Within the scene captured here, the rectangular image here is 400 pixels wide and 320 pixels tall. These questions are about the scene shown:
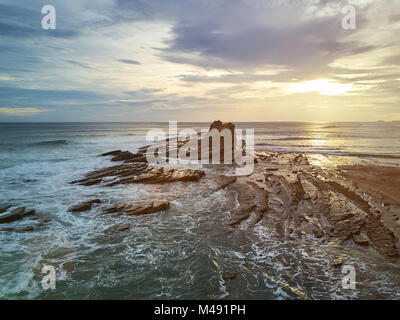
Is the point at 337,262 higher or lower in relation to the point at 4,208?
lower

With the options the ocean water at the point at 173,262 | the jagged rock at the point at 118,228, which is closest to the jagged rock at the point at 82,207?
the ocean water at the point at 173,262

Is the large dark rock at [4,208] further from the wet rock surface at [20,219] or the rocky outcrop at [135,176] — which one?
the rocky outcrop at [135,176]

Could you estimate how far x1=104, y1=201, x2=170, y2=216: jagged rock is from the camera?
13.8 metres

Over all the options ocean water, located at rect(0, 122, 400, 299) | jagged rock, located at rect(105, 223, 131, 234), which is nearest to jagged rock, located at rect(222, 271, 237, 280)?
ocean water, located at rect(0, 122, 400, 299)

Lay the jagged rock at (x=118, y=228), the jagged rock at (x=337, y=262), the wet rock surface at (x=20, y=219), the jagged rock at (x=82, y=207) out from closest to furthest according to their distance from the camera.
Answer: the jagged rock at (x=337, y=262) < the jagged rock at (x=118, y=228) < the wet rock surface at (x=20, y=219) < the jagged rock at (x=82, y=207)

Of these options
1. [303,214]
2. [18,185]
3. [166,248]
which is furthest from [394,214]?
[18,185]

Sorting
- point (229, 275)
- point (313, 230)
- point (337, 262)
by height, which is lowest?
point (229, 275)

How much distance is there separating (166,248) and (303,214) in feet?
29.5

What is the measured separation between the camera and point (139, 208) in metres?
14.0

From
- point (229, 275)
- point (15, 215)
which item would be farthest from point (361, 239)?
point (15, 215)

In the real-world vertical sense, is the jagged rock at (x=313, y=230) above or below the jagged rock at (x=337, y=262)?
above

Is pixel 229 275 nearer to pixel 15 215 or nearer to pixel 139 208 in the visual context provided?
pixel 139 208

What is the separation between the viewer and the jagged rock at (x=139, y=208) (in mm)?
13773

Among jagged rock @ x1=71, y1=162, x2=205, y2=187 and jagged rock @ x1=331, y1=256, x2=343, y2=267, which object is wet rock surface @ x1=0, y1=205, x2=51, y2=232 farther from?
jagged rock @ x1=331, y1=256, x2=343, y2=267
